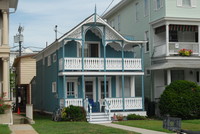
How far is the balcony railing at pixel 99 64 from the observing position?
87.9ft

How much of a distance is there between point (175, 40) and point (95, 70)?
7820mm

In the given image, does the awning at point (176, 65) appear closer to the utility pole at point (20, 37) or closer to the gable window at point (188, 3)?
the gable window at point (188, 3)

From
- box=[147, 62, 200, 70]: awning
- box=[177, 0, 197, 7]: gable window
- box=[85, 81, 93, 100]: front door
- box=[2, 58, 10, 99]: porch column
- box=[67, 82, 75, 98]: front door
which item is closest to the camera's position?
box=[2, 58, 10, 99]: porch column

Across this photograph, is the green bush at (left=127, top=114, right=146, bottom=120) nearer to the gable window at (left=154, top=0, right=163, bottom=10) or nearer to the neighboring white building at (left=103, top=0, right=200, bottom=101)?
the neighboring white building at (left=103, top=0, right=200, bottom=101)

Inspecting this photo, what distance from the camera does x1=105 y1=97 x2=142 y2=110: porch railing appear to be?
27.5m

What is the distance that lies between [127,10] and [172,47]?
9000mm

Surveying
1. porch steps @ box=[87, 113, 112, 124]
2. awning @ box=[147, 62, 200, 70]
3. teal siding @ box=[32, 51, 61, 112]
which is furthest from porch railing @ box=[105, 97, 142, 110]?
teal siding @ box=[32, 51, 61, 112]

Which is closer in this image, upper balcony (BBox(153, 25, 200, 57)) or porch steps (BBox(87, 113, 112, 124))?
porch steps (BBox(87, 113, 112, 124))

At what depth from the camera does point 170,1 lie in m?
29.7

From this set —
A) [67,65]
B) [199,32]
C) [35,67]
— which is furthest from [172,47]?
[35,67]

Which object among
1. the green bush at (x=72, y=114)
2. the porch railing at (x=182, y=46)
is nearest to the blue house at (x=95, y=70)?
the green bush at (x=72, y=114)

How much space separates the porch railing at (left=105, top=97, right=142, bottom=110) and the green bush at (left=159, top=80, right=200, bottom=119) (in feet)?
6.03

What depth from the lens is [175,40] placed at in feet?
103

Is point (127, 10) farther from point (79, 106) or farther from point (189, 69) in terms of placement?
point (79, 106)
